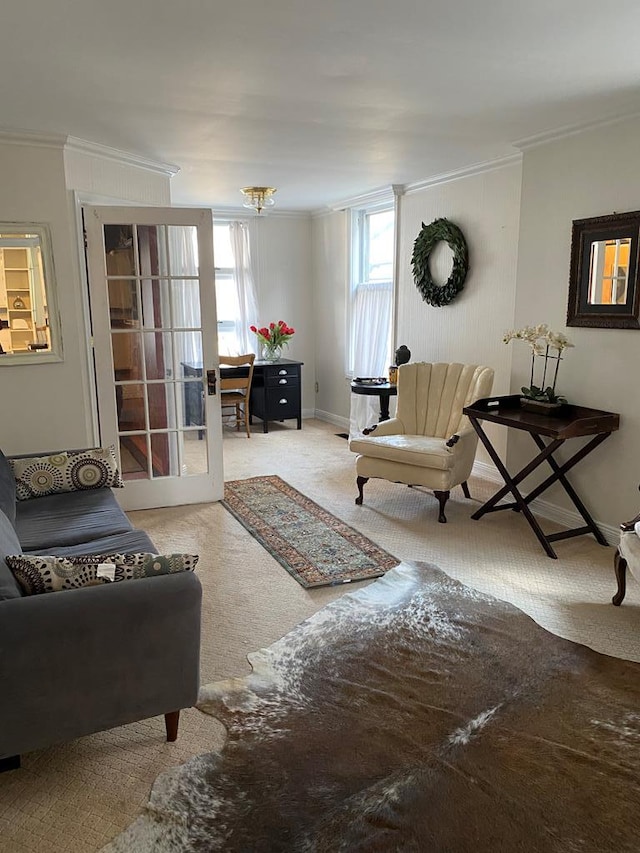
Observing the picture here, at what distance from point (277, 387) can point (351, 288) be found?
4.33ft

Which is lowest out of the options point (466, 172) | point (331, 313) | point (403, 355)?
point (403, 355)

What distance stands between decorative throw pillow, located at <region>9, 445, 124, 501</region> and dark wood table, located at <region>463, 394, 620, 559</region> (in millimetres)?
2216

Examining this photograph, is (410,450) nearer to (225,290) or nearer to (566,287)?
(566,287)

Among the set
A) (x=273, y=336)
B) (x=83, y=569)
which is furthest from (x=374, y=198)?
(x=83, y=569)

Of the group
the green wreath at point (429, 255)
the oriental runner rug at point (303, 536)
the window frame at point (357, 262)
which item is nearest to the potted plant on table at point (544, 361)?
the green wreath at point (429, 255)

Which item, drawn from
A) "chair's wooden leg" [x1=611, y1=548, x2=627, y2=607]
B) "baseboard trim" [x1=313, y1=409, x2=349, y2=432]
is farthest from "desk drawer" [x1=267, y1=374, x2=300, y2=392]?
"chair's wooden leg" [x1=611, y1=548, x2=627, y2=607]

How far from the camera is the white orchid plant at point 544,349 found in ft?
13.0

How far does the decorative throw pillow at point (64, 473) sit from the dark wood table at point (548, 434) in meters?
2.22

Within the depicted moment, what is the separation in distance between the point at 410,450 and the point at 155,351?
1826 mm

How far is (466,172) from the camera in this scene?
16.7 ft

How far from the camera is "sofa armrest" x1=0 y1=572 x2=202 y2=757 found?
1887 millimetres

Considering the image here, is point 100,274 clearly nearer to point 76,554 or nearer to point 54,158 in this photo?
point 54,158

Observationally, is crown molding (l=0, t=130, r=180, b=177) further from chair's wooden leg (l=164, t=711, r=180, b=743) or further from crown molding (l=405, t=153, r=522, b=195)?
chair's wooden leg (l=164, t=711, r=180, b=743)

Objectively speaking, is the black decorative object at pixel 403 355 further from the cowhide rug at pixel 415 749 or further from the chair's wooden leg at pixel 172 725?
the chair's wooden leg at pixel 172 725
